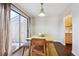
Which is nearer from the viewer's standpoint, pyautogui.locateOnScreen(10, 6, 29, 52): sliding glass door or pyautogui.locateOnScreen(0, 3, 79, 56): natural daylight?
pyautogui.locateOnScreen(0, 3, 79, 56): natural daylight

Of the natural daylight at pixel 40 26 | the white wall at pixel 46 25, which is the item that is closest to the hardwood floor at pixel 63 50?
the natural daylight at pixel 40 26

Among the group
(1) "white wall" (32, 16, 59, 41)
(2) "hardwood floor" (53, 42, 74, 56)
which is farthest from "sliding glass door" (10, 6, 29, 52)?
(2) "hardwood floor" (53, 42, 74, 56)

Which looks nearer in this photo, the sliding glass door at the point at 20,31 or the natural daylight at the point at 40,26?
the natural daylight at the point at 40,26

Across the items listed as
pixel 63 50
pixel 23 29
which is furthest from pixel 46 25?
pixel 63 50

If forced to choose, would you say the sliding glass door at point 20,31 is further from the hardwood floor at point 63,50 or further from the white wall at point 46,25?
the hardwood floor at point 63,50

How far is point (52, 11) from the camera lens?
13.1ft

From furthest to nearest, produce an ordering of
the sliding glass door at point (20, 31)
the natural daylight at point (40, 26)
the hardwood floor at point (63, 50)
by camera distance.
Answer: the sliding glass door at point (20, 31), the hardwood floor at point (63, 50), the natural daylight at point (40, 26)

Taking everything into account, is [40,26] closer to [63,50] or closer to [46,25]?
[46,25]

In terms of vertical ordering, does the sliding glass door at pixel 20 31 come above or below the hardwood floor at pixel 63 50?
above

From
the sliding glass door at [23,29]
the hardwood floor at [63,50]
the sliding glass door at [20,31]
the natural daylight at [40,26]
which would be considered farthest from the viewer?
the sliding glass door at [23,29]

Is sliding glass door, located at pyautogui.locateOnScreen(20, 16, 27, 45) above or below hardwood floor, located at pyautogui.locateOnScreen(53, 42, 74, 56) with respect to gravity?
above

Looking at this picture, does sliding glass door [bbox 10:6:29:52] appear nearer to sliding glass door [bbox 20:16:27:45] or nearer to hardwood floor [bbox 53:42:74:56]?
sliding glass door [bbox 20:16:27:45]

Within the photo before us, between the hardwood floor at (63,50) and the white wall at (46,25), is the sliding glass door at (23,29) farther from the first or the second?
the hardwood floor at (63,50)

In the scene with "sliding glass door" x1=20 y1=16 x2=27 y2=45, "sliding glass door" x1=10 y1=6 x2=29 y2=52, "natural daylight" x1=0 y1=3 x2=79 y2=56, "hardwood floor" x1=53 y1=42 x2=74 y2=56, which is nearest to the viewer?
"natural daylight" x1=0 y1=3 x2=79 y2=56
